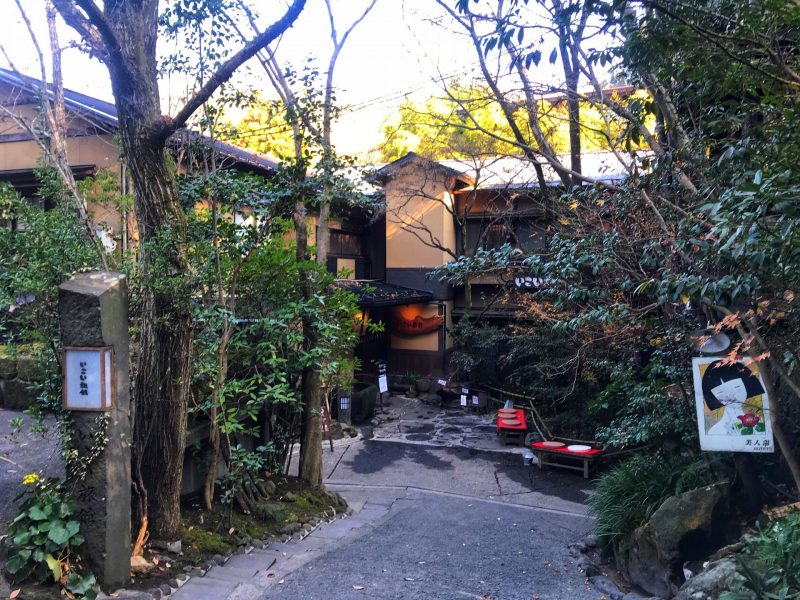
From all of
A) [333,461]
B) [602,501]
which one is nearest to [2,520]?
[602,501]

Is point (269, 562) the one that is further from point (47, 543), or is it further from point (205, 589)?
point (47, 543)

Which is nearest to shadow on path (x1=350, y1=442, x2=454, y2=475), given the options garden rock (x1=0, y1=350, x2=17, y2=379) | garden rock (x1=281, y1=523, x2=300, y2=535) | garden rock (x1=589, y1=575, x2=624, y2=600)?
garden rock (x1=281, y1=523, x2=300, y2=535)

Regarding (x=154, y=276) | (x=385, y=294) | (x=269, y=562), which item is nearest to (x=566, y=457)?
(x=269, y=562)

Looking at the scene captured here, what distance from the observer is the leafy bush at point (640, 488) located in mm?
7590

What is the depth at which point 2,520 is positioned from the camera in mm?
5609

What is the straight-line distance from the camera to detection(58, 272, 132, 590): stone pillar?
516cm

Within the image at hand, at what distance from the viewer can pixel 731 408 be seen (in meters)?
6.30

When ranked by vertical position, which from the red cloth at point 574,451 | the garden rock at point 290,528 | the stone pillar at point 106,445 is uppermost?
the stone pillar at point 106,445

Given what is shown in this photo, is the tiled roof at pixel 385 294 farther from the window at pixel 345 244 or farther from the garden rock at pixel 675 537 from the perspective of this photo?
the garden rock at pixel 675 537

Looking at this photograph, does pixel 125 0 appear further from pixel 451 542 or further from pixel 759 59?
pixel 451 542

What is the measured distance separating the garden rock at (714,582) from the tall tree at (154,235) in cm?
493

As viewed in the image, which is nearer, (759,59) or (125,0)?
(759,59)

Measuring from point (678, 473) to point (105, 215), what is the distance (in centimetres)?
1137

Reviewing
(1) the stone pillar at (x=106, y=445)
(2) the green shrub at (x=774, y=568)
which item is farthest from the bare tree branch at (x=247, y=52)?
(2) the green shrub at (x=774, y=568)
